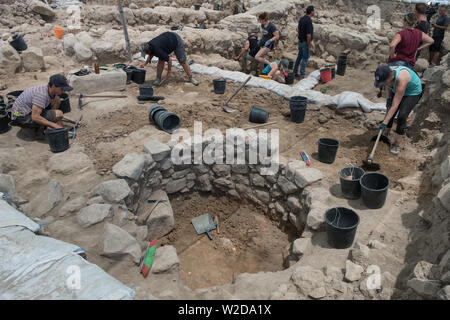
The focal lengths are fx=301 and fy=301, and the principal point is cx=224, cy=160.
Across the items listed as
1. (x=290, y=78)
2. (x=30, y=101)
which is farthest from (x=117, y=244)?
(x=290, y=78)

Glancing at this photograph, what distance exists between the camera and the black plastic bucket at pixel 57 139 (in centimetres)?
466

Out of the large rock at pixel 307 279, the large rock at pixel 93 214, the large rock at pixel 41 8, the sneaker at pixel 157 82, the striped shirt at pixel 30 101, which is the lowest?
the large rock at pixel 307 279

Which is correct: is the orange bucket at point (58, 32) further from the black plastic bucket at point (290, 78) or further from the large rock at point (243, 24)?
the black plastic bucket at point (290, 78)

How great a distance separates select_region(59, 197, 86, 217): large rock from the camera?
144 inches

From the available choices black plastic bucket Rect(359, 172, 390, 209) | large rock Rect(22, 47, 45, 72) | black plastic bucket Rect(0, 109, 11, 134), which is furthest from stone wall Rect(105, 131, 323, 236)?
large rock Rect(22, 47, 45, 72)

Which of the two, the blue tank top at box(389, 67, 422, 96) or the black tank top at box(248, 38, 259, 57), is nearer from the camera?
the blue tank top at box(389, 67, 422, 96)

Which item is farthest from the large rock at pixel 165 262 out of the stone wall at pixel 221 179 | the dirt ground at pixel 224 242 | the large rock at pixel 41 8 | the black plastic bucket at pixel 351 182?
the large rock at pixel 41 8

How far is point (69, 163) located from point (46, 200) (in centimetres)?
87

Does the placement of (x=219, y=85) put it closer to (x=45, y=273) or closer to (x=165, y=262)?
(x=165, y=262)

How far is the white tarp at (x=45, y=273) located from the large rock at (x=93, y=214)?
93 cm

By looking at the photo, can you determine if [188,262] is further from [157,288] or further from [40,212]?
[40,212]

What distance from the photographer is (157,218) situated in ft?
15.4

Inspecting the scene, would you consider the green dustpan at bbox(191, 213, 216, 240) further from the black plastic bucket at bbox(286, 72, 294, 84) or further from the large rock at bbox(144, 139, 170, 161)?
the black plastic bucket at bbox(286, 72, 294, 84)

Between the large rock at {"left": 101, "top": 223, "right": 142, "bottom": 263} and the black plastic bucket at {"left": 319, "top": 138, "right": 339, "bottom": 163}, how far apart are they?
3.10 metres
